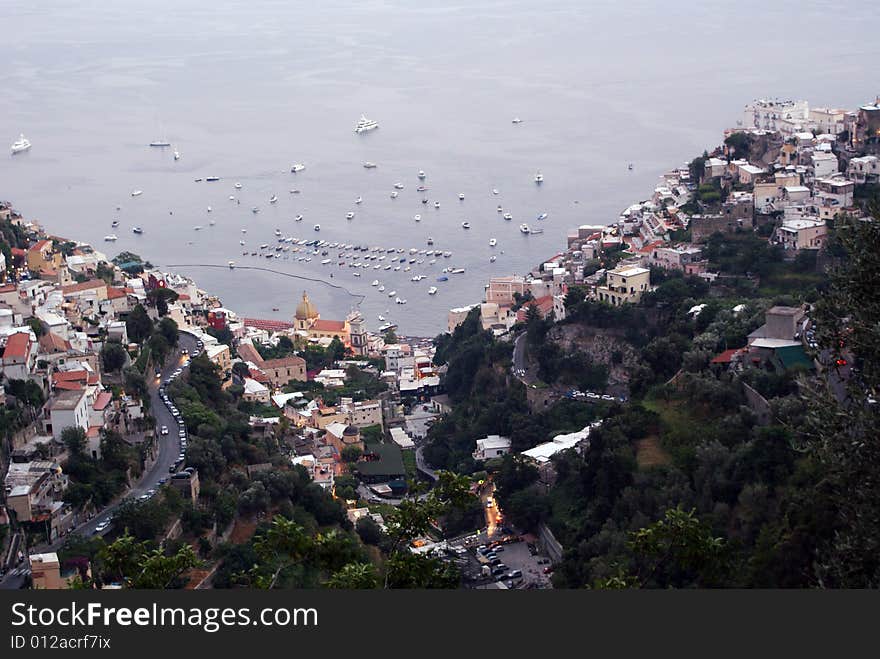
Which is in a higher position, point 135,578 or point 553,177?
point 135,578

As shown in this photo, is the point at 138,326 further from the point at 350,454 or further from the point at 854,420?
the point at 854,420

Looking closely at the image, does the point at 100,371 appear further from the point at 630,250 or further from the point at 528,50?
the point at 528,50

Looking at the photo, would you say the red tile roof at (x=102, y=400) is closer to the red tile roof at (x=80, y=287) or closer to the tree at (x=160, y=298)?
the red tile roof at (x=80, y=287)

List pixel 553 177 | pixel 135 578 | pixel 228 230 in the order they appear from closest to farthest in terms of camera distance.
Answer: pixel 135 578, pixel 228 230, pixel 553 177

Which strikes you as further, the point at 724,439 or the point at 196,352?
the point at 196,352

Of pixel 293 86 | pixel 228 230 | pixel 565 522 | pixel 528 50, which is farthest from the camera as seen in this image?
pixel 528 50

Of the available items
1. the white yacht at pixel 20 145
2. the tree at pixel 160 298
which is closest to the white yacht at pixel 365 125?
the white yacht at pixel 20 145

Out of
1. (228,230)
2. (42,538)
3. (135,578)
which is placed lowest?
(228,230)

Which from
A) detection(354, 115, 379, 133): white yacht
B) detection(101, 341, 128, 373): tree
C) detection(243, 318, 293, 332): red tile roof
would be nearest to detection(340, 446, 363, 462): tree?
detection(101, 341, 128, 373): tree

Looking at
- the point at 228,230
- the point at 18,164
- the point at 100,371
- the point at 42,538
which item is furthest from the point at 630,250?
the point at 18,164
